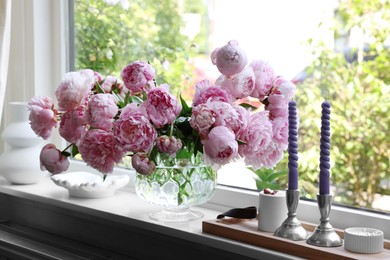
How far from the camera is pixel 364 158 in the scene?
1858 mm

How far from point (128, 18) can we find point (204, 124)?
0.95 meters

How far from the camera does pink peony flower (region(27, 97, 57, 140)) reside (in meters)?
1.74

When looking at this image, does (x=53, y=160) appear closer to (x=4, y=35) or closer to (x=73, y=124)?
(x=73, y=124)

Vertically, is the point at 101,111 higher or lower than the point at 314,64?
lower

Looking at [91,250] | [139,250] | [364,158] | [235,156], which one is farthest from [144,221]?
[364,158]

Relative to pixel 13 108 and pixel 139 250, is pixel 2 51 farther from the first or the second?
pixel 139 250

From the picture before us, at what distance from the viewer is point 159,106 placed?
163cm

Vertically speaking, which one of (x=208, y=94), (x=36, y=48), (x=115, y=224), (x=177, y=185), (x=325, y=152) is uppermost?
(x=36, y=48)

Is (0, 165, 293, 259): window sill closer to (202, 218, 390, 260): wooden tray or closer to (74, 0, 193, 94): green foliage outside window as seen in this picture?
(202, 218, 390, 260): wooden tray

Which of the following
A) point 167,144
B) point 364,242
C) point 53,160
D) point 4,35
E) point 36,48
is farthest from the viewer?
point 36,48

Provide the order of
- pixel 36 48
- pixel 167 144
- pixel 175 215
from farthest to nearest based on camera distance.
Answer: pixel 36 48 < pixel 175 215 < pixel 167 144

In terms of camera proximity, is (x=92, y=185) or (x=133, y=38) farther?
(x=133, y=38)

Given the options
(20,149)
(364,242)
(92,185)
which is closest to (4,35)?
(20,149)

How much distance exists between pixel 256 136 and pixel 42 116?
0.50 meters
